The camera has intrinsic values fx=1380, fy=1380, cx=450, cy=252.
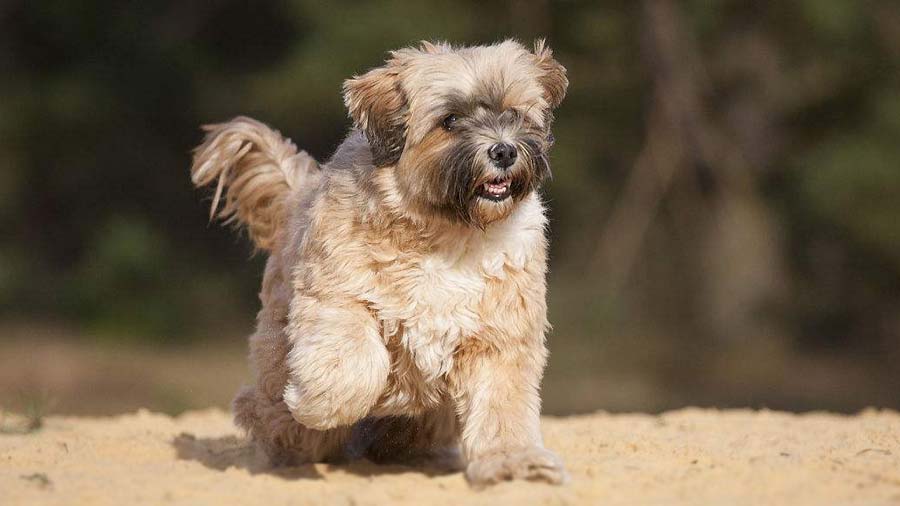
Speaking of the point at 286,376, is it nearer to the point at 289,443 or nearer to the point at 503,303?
the point at 289,443

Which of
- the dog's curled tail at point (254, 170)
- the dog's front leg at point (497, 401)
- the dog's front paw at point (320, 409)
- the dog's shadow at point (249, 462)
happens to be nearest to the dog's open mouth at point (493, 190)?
the dog's front leg at point (497, 401)

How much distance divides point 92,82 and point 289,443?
510 inches

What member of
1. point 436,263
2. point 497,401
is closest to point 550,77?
point 436,263

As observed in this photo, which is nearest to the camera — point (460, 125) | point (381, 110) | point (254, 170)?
point (460, 125)

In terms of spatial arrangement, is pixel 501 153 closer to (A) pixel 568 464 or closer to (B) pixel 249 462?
(A) pixel 568 464

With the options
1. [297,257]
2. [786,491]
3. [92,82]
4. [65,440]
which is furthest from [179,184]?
[786,491]

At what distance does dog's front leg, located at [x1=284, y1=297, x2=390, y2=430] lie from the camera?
5.52 meters

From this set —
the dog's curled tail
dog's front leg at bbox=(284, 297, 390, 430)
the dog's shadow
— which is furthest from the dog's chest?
the dog's curled tail

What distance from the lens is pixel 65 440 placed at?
7246 millimetres

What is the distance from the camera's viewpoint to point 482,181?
572 cm

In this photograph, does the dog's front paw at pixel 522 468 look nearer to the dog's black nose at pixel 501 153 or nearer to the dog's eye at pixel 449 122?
the dog's black nose at pixel 501 153

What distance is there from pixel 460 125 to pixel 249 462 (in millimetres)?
2051

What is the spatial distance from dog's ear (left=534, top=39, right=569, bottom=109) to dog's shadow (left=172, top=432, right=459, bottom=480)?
1.79 meters

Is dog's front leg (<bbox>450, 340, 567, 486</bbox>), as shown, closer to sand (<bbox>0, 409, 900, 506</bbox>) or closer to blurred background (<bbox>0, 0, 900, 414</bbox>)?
sand (<bbox>0, 409, 900, 506</bbox>)
